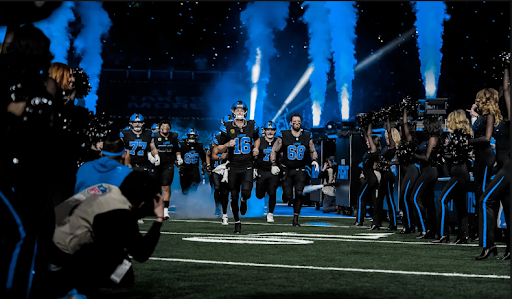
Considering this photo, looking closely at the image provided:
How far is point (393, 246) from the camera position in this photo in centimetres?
1109

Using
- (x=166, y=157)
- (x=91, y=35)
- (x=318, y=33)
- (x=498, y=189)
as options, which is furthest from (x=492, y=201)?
(x=318, y=33)

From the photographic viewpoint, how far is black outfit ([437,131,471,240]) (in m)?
11.2

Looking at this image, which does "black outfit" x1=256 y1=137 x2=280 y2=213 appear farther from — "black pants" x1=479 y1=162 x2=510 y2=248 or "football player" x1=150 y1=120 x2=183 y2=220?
"black pants" x1=479 y1=162 x2=510 y2=248

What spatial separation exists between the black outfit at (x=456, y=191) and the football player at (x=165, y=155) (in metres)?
6.71

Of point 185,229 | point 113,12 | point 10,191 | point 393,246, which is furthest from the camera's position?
point 113,12

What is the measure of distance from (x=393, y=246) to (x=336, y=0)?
27.1 meters

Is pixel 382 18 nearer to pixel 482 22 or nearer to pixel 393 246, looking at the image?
pixel 482 22

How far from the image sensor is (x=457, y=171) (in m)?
11.3

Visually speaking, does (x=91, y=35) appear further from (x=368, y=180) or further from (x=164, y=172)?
(x=368, y=180)

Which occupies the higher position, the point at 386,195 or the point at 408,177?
the point at 408,177

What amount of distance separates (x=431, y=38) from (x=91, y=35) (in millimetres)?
20167

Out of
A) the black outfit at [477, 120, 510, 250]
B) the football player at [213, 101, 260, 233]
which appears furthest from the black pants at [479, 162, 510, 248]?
the football player at [213, 101, 260, 233]

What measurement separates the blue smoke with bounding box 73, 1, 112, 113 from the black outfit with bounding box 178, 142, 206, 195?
61.3 feet

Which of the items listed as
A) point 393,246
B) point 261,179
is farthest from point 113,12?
point 393,246
